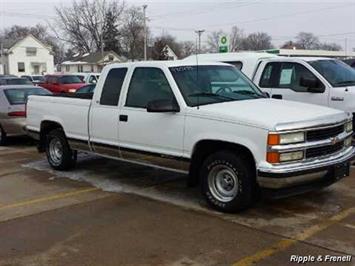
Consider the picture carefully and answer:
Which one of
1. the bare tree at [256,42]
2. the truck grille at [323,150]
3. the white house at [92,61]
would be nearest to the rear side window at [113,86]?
the truck grille at [323,150]

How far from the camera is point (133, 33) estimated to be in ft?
302

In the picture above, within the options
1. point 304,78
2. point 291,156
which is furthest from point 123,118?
point 304,78

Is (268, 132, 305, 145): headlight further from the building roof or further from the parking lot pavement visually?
the building roof

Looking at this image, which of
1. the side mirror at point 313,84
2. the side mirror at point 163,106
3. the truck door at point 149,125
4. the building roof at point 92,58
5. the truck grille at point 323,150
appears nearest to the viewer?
the truck grille at point 323,150

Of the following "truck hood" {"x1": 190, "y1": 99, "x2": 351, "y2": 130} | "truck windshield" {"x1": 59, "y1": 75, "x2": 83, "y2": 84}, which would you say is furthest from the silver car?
"truck windshield" {"x1": 59, "y1": 75, "x2": 83, "y2": 84}

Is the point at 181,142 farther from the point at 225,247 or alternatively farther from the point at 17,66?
the point at 17,66

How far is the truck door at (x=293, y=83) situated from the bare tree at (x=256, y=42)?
92232 millimetres

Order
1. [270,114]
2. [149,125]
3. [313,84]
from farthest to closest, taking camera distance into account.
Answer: [313,84], [149,125], [270,114]

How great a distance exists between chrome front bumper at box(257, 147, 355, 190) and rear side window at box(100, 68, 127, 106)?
279 centimetres

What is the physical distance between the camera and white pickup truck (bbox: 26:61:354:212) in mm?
5816

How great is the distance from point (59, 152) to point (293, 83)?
14.9ft

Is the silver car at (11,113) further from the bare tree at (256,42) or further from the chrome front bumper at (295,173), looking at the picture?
the bare tree at (256,42)

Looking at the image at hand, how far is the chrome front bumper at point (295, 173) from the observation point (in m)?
5.69

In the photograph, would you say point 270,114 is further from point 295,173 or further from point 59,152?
point 59,152
